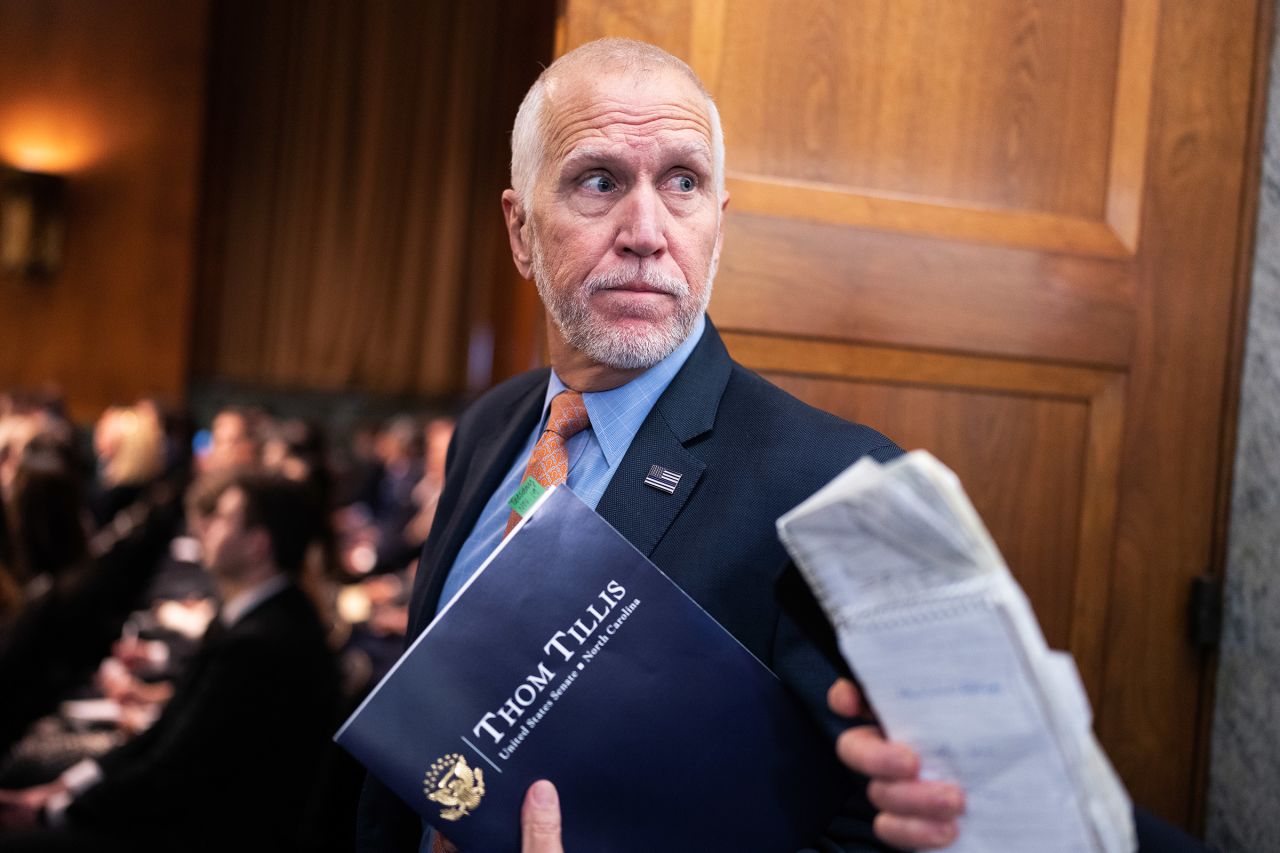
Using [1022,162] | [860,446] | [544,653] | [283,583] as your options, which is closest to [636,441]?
[860,446]

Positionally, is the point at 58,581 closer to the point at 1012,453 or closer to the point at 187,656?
the point at 187,656

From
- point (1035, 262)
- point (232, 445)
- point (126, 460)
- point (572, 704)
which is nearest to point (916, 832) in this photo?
point (572, 704)

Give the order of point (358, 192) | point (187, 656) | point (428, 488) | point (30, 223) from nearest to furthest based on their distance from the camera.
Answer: point (187, 656)
point (428, 488)
point (30, 223)
point (358, 192)

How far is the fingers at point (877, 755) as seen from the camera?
797 millimetres

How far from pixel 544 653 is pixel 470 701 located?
82 mm

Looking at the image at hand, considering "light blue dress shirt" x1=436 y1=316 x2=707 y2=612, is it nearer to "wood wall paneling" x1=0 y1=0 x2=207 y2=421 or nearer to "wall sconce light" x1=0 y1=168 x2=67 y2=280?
"wood wall paneling" x1=0 y1=0 x2=207 y2=421

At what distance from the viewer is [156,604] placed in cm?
536

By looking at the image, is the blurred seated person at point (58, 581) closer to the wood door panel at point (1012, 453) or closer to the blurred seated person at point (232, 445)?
the blurred seated person at point (232, 445)

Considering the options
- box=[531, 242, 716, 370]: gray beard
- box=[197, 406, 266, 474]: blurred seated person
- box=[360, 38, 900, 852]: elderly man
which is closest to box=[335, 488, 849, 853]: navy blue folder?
box=[360, 38, 900, 852]: elderly man

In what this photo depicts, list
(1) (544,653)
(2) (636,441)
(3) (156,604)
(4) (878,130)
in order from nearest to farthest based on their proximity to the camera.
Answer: (1) (544,653) → (2) (636,441) → (4) (878,130) → (3) (156,604)

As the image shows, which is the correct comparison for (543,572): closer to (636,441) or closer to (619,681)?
(619,681)

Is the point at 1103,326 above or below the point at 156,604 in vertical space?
above

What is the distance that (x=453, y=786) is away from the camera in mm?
1024

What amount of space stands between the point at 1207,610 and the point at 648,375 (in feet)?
3.94
